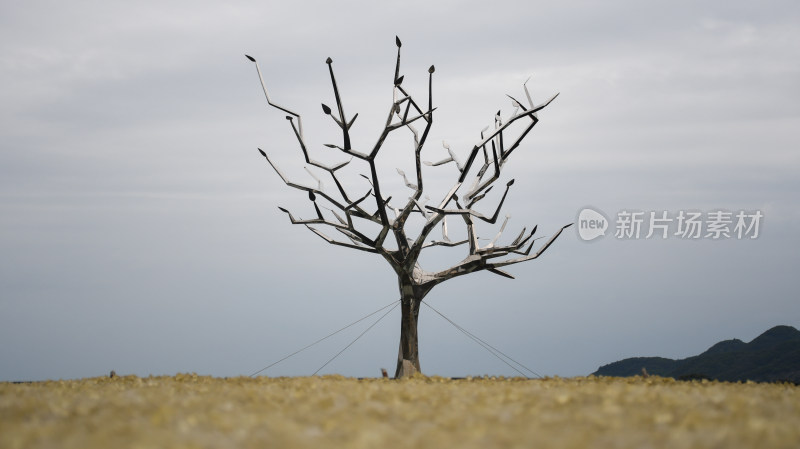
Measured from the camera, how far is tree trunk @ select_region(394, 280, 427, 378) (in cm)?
1061

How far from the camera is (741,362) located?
21312 millimetres

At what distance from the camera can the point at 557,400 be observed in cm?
556

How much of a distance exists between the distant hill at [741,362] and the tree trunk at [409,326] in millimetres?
7789

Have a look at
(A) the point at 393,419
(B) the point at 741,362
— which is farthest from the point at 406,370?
(B) the point at 741,362

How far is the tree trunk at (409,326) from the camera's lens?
10.6 metres

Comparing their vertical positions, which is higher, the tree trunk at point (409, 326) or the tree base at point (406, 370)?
the tree trunk at point (409, 326)

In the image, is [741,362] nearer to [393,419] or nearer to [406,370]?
[406,370]

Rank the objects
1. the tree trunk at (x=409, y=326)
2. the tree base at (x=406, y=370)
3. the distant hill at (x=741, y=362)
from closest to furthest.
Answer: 1. the tree base at (x=406, y=370)
2. the tree trunk at (x=409, y=326)
3. the distant hill at (x=741, y=362)

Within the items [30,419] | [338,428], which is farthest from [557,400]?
[30,419]

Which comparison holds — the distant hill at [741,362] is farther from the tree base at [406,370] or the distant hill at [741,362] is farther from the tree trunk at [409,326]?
the tree base at [406,370]

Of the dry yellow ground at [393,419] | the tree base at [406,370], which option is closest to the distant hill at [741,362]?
the tree base at [406,370]

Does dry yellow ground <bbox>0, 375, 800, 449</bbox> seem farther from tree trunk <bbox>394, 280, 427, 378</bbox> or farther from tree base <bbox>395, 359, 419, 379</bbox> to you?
tree trunk <bbox>394, 280, 427, 378</bbox>

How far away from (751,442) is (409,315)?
6.79 meters

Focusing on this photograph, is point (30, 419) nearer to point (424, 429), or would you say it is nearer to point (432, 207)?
point (424, 429)
